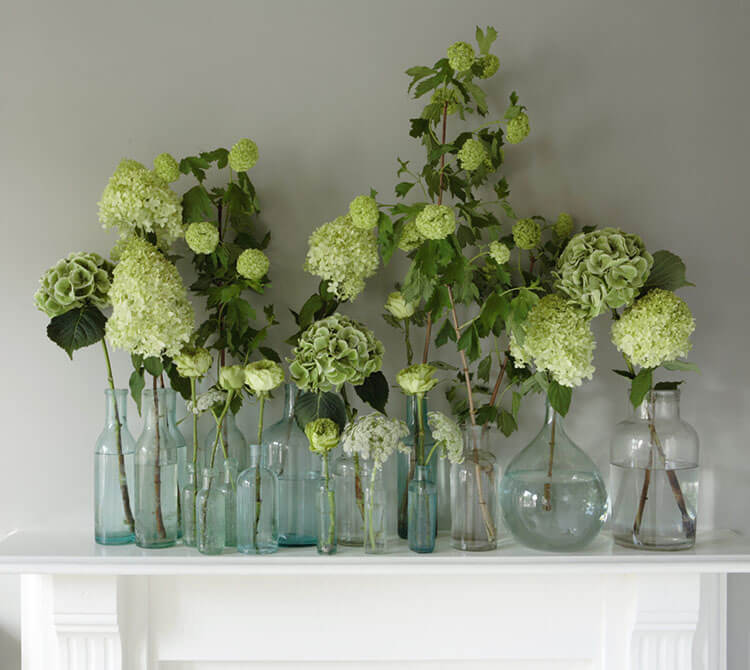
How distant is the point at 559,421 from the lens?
1.28 metres

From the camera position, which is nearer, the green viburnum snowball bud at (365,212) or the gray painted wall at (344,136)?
the green viburnum snowball bud at (365,212)

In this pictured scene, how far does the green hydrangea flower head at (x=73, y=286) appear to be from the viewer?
1.20 meters

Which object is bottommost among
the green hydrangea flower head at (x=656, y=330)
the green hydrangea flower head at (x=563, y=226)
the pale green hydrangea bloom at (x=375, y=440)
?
the pale green hydrangea bloom at (x=375, y=440)

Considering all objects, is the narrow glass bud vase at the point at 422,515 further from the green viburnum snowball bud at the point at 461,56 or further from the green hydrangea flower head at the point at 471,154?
the green viburnum snowball bud at the point at 461,56

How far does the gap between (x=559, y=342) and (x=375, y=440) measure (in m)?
0.32

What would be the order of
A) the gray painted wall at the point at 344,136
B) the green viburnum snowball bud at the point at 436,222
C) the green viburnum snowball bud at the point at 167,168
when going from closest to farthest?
the green viburnum snowball bud at the point at 436,222
the green viburnum snowball bud at the point at 167,168
the gray painted wall at the point at 344,136

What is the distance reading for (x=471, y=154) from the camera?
1.25m

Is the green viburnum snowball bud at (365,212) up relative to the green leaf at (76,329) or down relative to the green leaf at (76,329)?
up

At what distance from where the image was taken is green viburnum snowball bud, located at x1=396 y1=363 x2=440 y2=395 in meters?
1.22

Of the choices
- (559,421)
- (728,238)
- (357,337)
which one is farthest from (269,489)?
(728,238)

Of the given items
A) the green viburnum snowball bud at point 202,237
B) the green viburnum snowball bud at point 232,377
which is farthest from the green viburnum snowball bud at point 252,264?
the green viburnum snowball bud at point 232,377

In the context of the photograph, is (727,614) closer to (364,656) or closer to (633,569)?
(633,569)

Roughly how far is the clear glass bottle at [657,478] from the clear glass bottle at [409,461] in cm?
32

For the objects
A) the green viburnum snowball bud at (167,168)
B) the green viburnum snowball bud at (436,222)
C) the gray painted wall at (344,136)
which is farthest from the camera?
the gray painted wall at (344,136)
